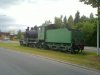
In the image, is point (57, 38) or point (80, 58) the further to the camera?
point (57, 38)

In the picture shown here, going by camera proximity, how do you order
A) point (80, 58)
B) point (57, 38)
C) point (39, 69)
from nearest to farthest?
1. point (39, 69)
2. point (80, 58)
3. point (57, 38)

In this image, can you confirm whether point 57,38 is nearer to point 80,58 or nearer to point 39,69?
point 80,58

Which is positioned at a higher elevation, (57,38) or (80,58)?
(57,38)

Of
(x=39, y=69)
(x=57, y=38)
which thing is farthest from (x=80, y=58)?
(x=57, y=38)

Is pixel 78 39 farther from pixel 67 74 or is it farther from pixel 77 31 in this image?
pixel 67 74

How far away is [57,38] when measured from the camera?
39.1m

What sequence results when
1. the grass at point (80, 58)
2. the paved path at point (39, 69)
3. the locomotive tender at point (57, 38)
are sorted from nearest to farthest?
the paved path at point (39, 69) < the grass at point (80, 58) < the locomotive tender at point (57, 38)

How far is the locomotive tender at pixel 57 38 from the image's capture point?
35.0 meters

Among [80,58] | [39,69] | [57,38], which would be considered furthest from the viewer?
[57,38]

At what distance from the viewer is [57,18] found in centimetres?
9638

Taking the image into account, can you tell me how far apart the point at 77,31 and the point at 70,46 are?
7.84 ft

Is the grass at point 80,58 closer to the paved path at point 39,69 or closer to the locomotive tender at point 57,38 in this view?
the paved path at point 39,69

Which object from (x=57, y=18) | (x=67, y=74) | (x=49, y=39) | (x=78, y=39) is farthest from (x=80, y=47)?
(x=57, y=18)

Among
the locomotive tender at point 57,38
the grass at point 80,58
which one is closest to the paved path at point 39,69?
the grass at point 80,58
